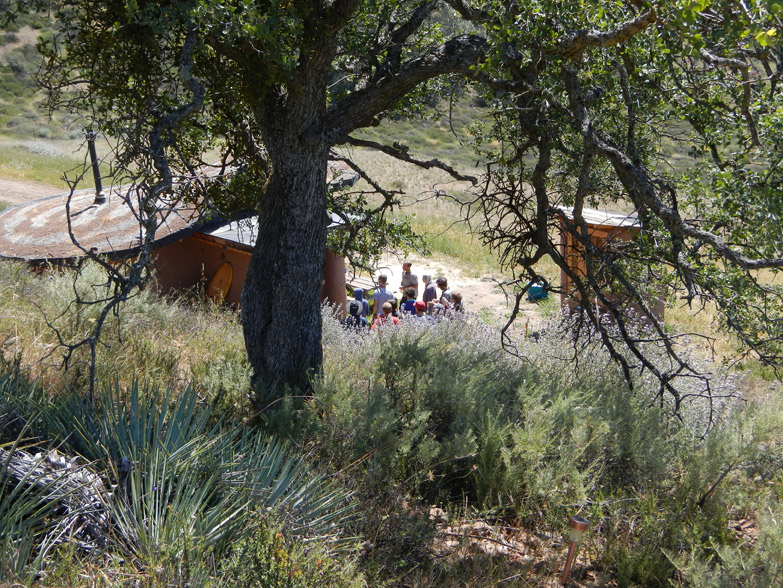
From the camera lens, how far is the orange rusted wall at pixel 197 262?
39.3 ft

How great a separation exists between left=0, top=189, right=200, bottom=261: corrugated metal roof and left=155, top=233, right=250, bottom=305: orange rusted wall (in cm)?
47

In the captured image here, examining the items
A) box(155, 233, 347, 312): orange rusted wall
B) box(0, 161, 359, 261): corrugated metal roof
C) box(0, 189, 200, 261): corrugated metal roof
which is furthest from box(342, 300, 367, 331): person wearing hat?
box(0, 189, 200, 261): corrugated metal roof

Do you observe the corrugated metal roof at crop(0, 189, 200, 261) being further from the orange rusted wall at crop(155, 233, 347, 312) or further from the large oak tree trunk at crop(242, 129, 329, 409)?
the large oak tree trunk at crop(242, 129, 329, 409)

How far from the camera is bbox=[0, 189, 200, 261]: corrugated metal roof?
11.1 meters

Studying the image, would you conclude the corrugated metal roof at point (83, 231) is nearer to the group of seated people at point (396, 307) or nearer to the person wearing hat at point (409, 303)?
the group of seated people at point (396, 307)

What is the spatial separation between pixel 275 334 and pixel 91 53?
2.58 m

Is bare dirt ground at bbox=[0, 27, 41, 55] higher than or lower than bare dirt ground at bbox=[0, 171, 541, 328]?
higher

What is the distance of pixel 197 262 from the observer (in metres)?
12.6

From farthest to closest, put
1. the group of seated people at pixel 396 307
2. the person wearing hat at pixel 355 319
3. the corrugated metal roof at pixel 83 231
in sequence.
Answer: the corrugated metal roof at pixel 83 231, the group of seated people at pixel 396 307, the person wearing hat at pixel 355 319

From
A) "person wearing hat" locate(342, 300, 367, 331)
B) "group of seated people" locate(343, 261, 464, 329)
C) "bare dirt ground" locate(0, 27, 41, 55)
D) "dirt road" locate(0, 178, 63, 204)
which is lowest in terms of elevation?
"dirt road" locate(0, 178, 63, 204)

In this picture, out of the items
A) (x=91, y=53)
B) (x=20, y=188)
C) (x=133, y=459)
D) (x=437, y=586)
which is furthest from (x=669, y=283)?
(x=20, y=188)

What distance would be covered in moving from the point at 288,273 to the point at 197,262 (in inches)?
291

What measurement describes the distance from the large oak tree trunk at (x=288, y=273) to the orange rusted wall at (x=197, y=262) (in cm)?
609

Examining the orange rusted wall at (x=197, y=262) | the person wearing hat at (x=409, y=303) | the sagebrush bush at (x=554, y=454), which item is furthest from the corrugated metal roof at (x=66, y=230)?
the sagebrush bush at (x=554, y=454)
